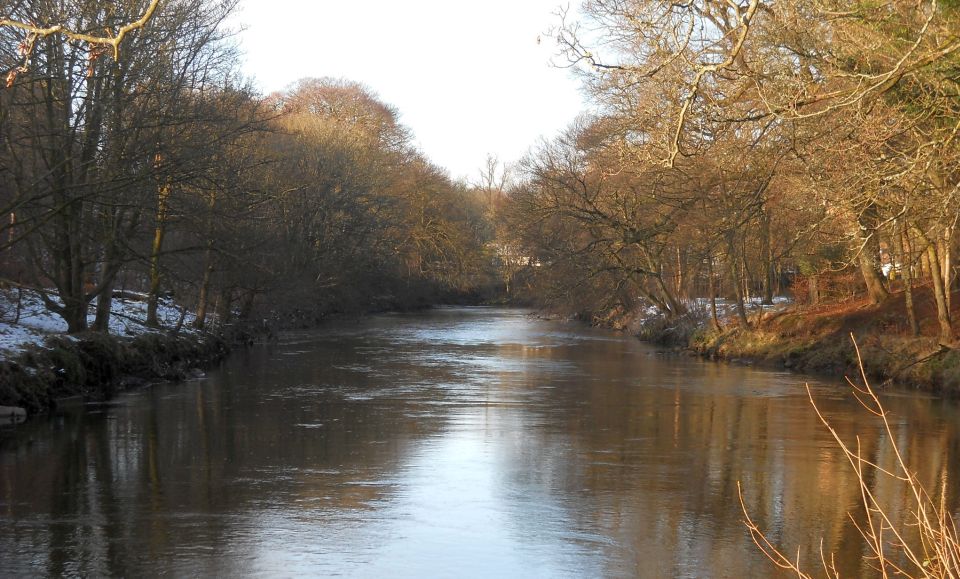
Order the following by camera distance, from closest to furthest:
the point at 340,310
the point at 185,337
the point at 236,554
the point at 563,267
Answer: the point at 236,554
the point at 185,337
the point at 563,267
the point at 340,310

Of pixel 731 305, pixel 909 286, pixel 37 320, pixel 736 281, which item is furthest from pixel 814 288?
pixel 37 320

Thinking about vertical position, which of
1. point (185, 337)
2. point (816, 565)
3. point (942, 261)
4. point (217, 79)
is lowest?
point (816, 565)

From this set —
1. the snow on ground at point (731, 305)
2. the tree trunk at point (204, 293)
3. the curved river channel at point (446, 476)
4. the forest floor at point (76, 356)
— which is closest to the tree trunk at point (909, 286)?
the curved river channel at point (446, 476)

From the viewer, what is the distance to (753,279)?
37.2m

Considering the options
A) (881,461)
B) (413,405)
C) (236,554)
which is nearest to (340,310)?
(413,405)

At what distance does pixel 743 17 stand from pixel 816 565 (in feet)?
16.1

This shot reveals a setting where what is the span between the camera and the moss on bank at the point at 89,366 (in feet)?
55.5

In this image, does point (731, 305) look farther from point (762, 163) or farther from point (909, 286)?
point (762, 163)

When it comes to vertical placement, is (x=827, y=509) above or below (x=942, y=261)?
below

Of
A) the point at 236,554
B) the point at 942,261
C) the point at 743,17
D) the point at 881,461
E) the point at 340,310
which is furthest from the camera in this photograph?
the point at 340,310

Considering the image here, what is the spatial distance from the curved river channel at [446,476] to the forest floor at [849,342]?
4.99ft

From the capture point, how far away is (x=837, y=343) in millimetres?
25391

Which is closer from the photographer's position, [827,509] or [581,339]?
[827,509]

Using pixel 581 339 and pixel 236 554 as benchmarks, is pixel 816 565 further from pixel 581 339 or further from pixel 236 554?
pixel 581 339
